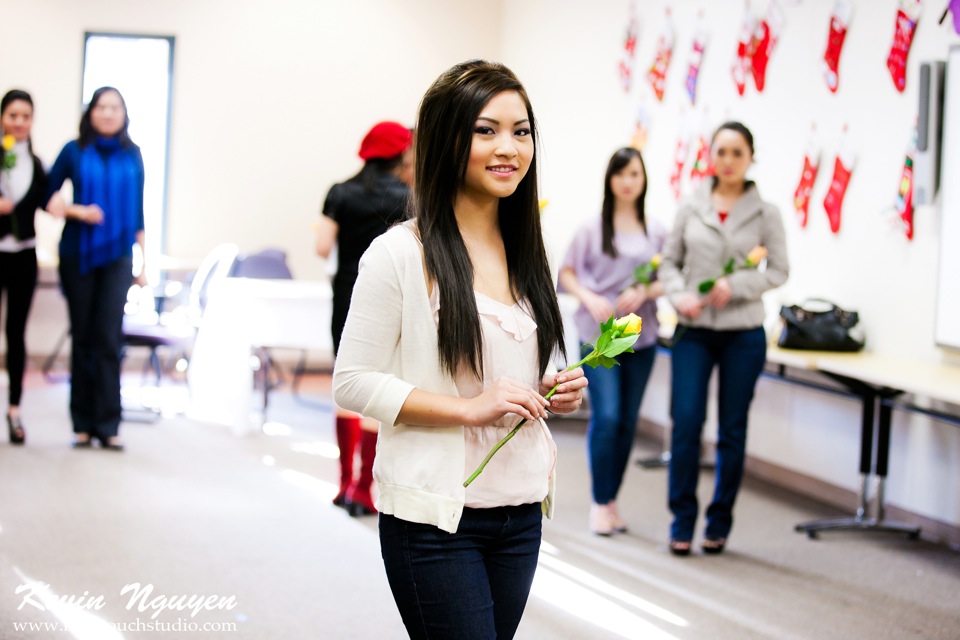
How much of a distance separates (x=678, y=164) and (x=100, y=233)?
3.46m

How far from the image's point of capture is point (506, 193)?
169cm

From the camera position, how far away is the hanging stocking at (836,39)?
530cm

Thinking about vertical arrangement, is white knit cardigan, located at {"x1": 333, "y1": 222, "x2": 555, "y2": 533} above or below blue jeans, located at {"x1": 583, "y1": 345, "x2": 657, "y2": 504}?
above

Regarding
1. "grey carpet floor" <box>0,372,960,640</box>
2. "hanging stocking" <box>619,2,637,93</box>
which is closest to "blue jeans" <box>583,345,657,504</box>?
"grey carpet floor" <box>0,372,960,640</box>

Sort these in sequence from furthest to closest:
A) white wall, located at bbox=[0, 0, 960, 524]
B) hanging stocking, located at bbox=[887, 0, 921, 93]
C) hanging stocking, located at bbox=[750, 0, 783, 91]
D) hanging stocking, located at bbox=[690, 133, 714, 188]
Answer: hanging stocking, located at bbox=[690, 133, 714, 188] < hanging stocking, located at bbox=[750, 0, 783, 91] < white wall, located at bbox=[0, 0, 960, 524] < hanging stocking, located at bbox=[887, 0, 921, 93]

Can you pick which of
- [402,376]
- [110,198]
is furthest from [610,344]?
[110,198]

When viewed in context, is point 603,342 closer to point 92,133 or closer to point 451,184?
point 451,184

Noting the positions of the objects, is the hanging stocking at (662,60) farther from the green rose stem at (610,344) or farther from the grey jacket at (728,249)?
the green rose stem at (610,344)

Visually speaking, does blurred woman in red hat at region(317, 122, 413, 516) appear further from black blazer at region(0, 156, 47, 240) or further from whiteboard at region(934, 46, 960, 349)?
whiteboard at region(934, 46, 960, 349)

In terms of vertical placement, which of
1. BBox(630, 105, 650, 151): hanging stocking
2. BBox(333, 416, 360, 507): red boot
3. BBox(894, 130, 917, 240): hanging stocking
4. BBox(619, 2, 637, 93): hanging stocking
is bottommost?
BBox(333, 416, 360, 507): red boot

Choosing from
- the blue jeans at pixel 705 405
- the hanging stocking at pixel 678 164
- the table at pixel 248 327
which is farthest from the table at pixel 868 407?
the table at pixel 248 327

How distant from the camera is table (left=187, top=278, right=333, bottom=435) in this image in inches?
241

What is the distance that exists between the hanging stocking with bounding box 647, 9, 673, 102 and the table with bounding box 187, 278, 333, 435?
98.6 inches

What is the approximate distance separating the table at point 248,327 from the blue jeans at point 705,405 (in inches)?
93.4
